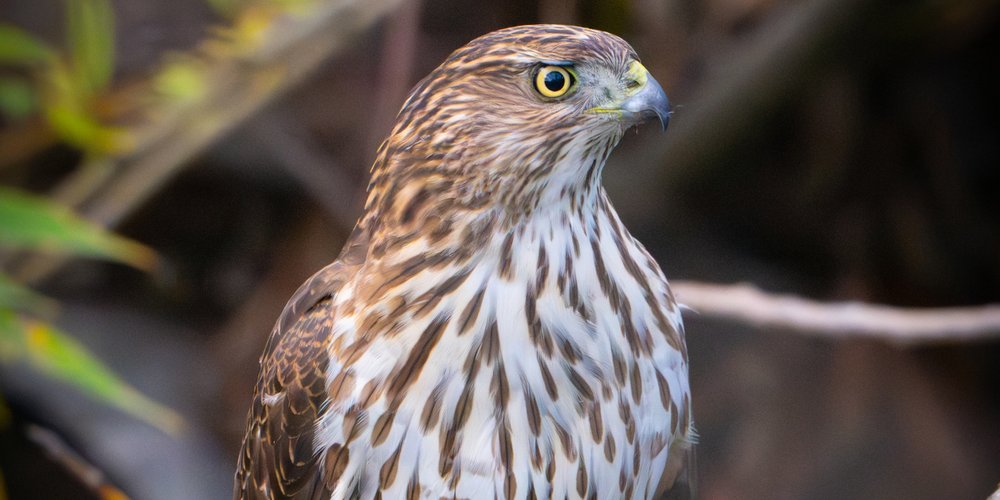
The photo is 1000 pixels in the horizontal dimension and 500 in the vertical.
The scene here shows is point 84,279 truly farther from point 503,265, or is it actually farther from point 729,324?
point 503,265

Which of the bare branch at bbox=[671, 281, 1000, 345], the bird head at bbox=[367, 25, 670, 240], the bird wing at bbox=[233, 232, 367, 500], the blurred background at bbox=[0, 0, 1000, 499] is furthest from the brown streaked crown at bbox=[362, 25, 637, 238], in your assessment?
the blurred background at bbox=[0, 0, 1000, 499]

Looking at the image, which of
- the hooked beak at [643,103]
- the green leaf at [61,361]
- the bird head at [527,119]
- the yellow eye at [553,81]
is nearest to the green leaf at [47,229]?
the green leaf at [61,361]

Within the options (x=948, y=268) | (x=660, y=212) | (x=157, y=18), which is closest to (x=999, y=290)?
(x=948, y=268)

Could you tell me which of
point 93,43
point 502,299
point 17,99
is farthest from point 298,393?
point 17,99

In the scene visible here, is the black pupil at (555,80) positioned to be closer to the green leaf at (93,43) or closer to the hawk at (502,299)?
the hawk at (502,299)

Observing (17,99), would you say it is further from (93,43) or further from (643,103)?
(643,103)
